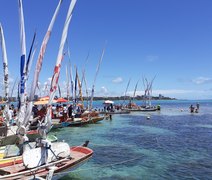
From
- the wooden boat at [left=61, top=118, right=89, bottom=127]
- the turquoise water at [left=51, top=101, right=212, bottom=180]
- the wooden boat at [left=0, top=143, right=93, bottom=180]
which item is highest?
the wooden boat at [left=61, top=118, right=89, bottom=127]

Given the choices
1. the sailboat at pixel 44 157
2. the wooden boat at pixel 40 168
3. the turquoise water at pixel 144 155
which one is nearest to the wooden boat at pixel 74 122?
the turquoise water at pixel 144 155

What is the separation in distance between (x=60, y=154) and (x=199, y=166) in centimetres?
1054

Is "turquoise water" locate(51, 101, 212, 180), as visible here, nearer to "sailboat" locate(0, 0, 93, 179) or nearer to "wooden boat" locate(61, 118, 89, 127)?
"wooden boat" locate(61, 118, 89, 127)

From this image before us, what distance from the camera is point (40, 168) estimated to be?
14.3 metres

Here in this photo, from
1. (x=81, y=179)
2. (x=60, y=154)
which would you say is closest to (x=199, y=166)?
(x=81, y=179)

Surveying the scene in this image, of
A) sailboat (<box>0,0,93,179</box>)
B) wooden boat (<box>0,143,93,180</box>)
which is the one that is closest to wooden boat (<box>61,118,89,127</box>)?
sailboat (<box>0,0,93,179</box>)

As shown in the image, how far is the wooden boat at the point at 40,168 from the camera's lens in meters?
13.5

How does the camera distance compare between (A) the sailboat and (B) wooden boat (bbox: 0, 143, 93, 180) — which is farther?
(A) the sailboat

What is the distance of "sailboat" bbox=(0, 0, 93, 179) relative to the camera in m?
14.0

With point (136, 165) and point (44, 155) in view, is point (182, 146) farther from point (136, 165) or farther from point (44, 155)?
point (44, 155)

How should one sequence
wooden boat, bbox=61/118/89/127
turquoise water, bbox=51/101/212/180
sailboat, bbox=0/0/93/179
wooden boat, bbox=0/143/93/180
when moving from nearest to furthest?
wooden boat, bbox=0/143/93/180 < sailboat, bbox=0/0/93/179 < turquoise water, bbox=51/101/212/180 < wooden boat, bbox=61/118/89/127

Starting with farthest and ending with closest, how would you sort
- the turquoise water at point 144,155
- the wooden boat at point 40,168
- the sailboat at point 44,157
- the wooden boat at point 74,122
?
the wooden boat at point 74,122 < the turquoise water at point 144,155 < the sailboat at point 44,157 < the wooden boat at point 40,168

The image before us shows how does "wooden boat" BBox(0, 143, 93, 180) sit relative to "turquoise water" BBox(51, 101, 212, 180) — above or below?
above

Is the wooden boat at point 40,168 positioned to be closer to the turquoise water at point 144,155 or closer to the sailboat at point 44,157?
the sailboat at point 44,157
